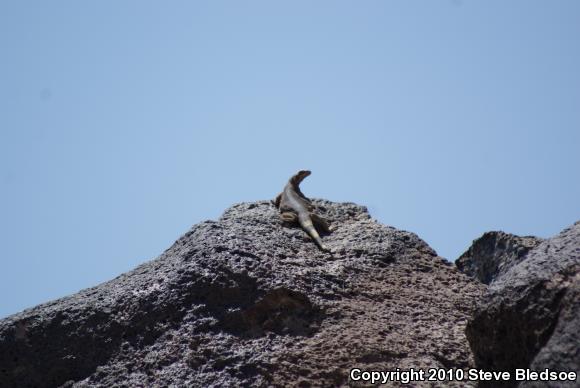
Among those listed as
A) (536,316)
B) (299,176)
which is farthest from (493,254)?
(299,176)

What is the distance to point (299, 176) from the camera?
33.6ft

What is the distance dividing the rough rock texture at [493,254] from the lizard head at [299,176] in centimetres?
289

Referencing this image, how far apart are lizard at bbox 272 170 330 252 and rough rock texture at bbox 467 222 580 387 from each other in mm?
2310

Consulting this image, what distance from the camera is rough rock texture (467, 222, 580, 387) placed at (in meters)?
3.79

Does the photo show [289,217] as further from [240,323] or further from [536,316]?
[536,316]

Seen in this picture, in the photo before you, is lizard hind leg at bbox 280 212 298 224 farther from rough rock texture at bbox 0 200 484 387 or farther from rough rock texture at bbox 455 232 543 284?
rough rock texture at bbox 455 232 543 284

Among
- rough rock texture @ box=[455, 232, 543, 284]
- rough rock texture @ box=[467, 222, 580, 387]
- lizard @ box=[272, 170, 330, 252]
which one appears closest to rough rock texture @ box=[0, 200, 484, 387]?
rough rock texture @ box=[455, 232, 543, 284]

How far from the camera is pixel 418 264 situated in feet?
21.0

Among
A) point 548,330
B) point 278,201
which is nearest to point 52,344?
point 548,330

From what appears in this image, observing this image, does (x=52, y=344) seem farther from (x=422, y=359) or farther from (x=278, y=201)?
(x=278, y=201)

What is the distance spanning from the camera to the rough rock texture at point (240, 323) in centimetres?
491

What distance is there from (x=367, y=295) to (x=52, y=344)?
2153 mm

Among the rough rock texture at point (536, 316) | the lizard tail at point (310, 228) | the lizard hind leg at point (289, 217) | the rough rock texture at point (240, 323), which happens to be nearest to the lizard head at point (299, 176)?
the lizard hind leg at point (289, 217)

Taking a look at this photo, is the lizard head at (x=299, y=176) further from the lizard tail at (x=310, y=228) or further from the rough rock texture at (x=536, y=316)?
the rough rock texture at (x=536, y=316)
